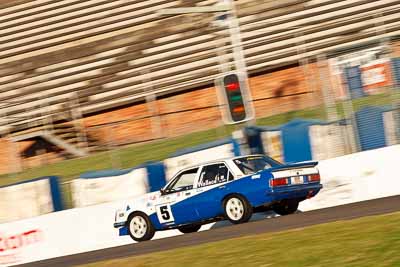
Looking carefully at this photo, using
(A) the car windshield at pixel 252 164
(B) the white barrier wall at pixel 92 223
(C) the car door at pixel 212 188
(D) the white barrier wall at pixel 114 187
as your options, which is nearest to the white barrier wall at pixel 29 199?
(D) the white barrier wall at pixel 114 187

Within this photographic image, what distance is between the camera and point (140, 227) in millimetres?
15859

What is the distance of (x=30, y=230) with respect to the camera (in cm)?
1697

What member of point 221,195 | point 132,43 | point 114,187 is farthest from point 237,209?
point 132,43

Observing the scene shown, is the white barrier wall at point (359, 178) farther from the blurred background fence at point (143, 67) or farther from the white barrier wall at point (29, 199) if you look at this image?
the white barrier wall at point (29, 199)

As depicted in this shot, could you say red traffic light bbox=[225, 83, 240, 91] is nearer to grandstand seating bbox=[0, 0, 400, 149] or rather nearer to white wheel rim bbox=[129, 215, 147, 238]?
white wheel rim bbox=[129, 215, 147, 238]

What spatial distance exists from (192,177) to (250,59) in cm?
988

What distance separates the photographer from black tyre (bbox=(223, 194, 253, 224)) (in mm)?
14641

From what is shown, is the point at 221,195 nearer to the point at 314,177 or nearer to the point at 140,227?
the point at 314,177

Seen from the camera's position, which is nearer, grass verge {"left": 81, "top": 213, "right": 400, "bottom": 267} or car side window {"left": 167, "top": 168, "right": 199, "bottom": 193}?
grass verge {"left": 81, "top": 213, "right": 400, "bottom": 267}

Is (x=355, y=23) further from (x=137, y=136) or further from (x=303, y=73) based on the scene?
(x=137, y=136)

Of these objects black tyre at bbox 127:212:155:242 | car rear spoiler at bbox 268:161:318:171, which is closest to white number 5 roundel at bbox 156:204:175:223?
black tyre at bbox 127:212:155:242

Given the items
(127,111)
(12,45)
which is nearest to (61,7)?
(12,45)

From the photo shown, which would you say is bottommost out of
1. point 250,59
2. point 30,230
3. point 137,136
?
point 30,230

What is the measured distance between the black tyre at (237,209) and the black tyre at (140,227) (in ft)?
5.06
